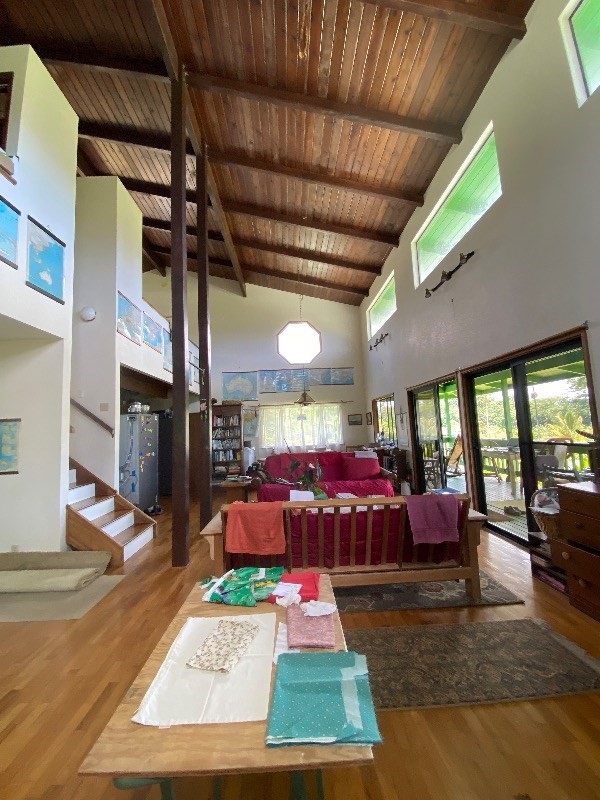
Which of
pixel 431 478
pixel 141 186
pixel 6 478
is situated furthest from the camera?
pixel 141 186

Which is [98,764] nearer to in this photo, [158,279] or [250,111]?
[250,111]

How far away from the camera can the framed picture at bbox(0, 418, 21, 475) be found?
3.45 metres

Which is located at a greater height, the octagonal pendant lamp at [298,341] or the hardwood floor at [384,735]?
the octagonal pendant lamp at [298,341]

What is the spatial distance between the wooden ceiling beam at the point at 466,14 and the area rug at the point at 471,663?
4698 mm

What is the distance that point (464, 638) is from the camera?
2.03 metres

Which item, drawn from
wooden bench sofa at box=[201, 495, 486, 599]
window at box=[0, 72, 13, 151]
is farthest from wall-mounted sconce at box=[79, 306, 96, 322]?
wooden bench sofa at box=[201, 495, 486, 599]

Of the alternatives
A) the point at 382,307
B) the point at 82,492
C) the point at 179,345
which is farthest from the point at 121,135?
the point at 382,307

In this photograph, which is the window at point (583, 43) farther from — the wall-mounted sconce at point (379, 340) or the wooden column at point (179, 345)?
the wall-mounted sconce at point (379, 340)

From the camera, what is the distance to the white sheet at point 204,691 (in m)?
0.91

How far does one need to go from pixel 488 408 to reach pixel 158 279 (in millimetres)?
8538

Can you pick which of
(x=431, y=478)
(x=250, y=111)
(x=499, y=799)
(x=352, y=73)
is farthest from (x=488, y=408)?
(x=250, y=111)

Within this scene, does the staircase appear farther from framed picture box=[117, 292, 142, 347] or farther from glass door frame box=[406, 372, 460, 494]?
glass door frame box=[406, 372, 460, 494]

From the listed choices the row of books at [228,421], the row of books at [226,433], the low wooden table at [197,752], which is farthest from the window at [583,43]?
the row of books at [226,433]

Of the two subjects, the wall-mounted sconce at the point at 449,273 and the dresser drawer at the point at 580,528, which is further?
the wall-mounted sconce at the point at 449,273
